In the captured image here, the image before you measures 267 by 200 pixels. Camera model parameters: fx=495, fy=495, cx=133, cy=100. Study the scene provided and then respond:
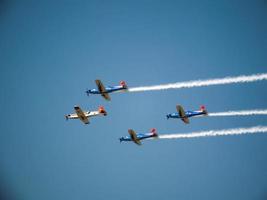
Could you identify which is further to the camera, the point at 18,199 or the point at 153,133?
the point at 18,199

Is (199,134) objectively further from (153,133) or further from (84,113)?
(84,113)

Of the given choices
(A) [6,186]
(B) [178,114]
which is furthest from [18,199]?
(B) [178,114]

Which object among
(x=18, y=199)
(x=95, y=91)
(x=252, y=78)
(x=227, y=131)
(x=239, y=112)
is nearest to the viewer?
(x=252, y=78)

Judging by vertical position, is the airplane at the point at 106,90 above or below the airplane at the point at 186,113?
below

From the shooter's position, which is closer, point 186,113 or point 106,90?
point 106,90

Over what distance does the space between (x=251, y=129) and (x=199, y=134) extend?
593 cm

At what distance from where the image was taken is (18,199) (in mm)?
96438

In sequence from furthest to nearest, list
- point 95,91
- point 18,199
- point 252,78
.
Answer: point 18,199 → point 95,91 → point 252,78

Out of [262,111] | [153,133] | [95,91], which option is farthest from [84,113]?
[262,111]

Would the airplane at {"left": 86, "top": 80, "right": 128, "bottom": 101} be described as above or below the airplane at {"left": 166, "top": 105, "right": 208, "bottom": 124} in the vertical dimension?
below

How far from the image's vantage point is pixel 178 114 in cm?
5541

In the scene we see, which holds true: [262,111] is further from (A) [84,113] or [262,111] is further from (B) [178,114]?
(A) [84,113]

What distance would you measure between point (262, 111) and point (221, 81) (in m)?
4.57

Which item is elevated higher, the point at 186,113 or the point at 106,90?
the point at 186,113
